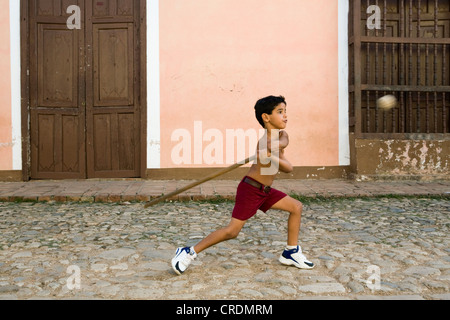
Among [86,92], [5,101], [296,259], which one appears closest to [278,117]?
[296,259]

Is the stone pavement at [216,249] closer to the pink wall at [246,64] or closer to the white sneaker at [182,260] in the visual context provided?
the white sneaker at [182,260]

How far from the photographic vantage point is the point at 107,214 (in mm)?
5309

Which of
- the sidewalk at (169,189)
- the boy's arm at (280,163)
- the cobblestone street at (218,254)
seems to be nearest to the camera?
the cobblestone street at (218,254)

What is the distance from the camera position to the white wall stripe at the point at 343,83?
7781mm

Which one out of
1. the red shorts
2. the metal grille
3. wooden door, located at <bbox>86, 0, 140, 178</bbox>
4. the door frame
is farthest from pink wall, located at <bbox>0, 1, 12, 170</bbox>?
the red shorts

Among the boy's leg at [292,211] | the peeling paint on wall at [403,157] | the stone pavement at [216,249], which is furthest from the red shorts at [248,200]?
the peeling paint on wall at [403,157]

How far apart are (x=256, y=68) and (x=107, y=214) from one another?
3.73m

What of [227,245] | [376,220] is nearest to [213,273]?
[227,245]

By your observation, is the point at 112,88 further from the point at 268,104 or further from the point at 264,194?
the point at 264,194

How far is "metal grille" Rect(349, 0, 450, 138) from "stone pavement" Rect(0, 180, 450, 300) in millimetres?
1704

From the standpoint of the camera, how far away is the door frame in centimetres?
757

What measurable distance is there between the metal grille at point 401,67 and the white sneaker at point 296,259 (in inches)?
183

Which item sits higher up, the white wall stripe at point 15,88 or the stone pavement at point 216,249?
the white wall stripe at point 15,88

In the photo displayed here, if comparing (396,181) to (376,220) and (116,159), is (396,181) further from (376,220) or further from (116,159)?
(116,159)
